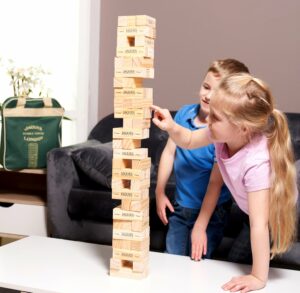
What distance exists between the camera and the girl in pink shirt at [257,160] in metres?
1.43

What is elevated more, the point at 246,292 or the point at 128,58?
the point at 128,58

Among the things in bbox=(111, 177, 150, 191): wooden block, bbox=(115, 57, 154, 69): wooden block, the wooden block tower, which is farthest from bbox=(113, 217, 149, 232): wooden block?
bbox=(115, 57, 154, 69): wooden block

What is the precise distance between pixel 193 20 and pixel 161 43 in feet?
0.80

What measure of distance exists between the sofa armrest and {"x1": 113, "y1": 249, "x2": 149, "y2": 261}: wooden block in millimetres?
891

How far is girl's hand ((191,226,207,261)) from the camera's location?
1.65 metres

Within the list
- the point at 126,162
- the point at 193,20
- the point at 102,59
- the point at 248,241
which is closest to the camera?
the point at 126,162

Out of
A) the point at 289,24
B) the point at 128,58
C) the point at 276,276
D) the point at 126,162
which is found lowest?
the point at 276,276

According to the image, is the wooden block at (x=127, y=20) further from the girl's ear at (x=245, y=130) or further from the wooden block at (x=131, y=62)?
the girl's ear at (x=245, y=130)

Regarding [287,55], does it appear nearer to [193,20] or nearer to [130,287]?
[193,20]

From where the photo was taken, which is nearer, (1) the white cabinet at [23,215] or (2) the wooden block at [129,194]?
(2) the wooden block at [129,194]

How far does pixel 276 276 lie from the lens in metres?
1.54

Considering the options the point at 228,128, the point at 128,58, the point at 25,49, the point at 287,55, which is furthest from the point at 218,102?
the point at 25,49

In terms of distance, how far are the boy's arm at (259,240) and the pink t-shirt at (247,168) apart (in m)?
0.03

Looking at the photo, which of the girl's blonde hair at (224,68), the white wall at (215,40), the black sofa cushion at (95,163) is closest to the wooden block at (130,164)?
the girl's blonde hair at (224,68)
